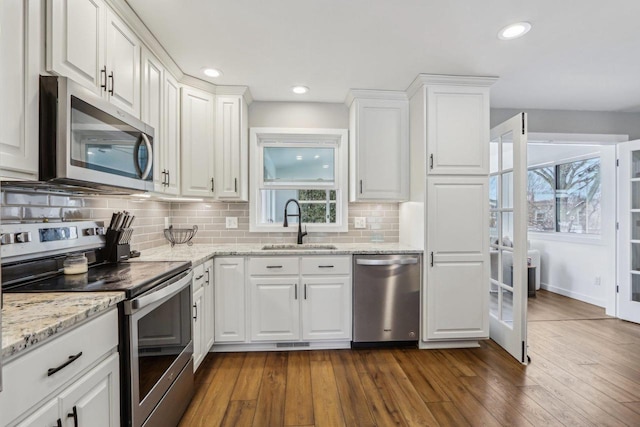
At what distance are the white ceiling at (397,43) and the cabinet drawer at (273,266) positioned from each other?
1599mm

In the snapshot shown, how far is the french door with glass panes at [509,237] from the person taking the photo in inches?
96.9

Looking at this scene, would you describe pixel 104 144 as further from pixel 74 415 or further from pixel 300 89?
pixel 300 89

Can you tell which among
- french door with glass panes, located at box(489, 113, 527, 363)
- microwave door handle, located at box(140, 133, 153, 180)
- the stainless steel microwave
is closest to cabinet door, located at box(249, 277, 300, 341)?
microwave door handle, located at box(140, 133, 153, 180)

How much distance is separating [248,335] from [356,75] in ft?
8.02

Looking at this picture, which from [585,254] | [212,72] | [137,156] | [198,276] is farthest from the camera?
[585,254]

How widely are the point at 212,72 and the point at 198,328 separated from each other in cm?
206

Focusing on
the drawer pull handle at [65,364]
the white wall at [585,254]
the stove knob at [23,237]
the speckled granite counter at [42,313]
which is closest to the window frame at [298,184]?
the stove knob at [23,237]

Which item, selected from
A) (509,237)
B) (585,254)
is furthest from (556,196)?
(509,237)

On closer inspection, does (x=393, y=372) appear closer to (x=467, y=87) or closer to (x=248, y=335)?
(x=248, y=335)

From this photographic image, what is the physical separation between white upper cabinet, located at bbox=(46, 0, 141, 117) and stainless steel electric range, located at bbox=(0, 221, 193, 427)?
2.49 feet

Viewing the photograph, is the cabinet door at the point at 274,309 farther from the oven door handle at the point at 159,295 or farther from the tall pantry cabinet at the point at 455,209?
the tall pantry cabinet at the point at 455,209

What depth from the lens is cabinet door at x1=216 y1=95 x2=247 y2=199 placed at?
284cm

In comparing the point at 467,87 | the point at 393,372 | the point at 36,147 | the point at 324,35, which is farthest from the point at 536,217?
the point at 36,147

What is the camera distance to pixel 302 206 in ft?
10.9
